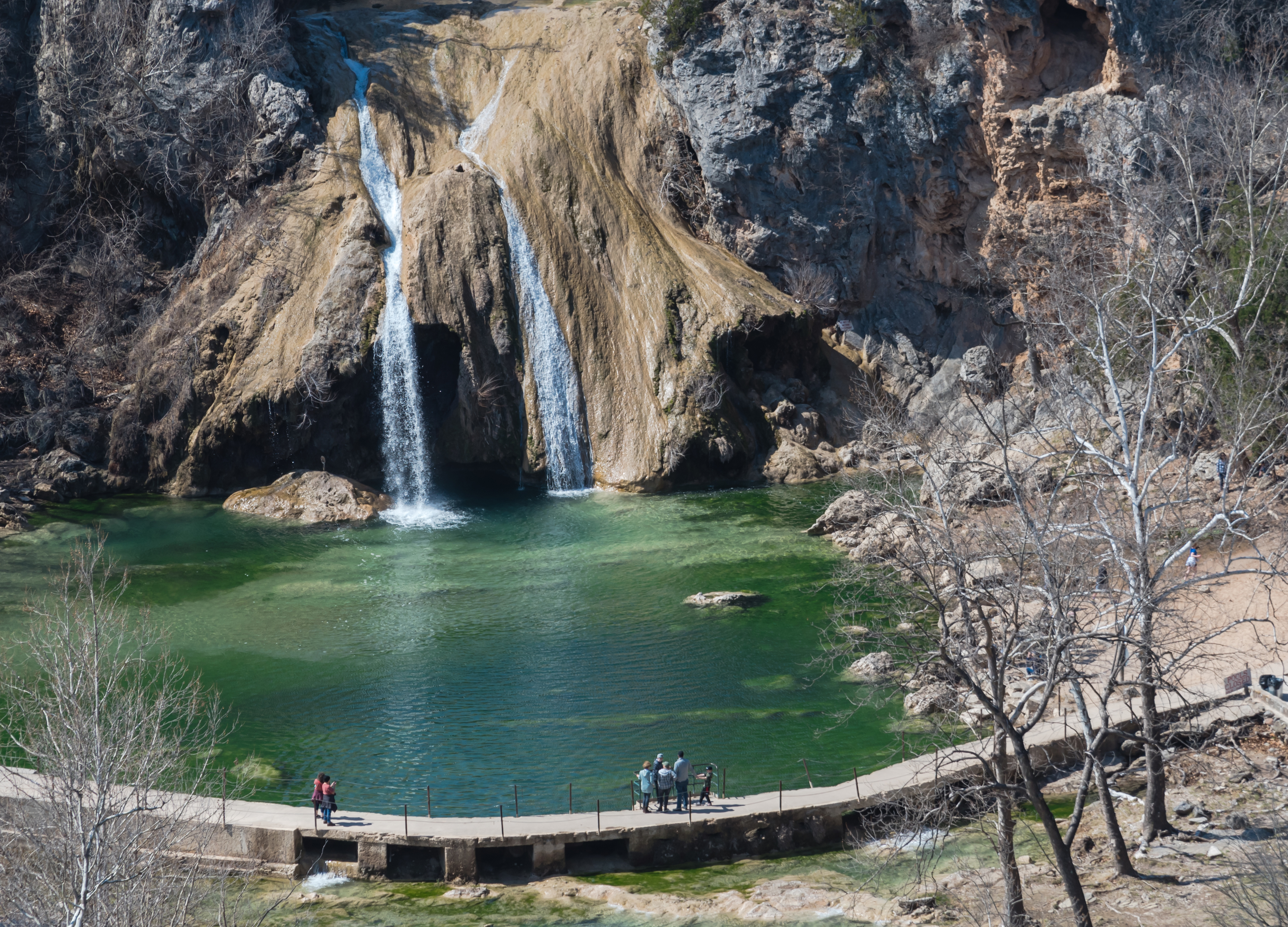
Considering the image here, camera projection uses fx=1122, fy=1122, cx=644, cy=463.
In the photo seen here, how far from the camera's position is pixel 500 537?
140 feet

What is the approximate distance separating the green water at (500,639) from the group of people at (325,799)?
4.79 feet

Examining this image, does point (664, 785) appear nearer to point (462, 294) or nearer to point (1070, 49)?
point (462, 294)

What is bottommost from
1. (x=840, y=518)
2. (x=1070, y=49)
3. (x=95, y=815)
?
(x=95, y=815)

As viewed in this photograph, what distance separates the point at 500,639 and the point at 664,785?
35.8ft

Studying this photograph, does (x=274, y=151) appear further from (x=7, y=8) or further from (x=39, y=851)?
(x=39, y=851)

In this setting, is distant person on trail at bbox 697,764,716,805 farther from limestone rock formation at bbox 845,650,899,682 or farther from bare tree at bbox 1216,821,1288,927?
bare tree at bbox 1216,821,1288,927

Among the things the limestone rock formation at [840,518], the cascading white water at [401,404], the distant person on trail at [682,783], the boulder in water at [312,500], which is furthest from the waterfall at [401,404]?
the distant person on trail at [682,783]

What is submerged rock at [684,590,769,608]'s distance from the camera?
1326 inches

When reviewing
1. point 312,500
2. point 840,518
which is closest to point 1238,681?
point 840,518

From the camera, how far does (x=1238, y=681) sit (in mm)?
23156

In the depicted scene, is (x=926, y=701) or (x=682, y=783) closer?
(x=682, y=783)

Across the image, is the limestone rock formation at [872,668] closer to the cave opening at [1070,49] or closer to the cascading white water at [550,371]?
the cascading white water at [550,371]

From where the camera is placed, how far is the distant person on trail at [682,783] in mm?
21969

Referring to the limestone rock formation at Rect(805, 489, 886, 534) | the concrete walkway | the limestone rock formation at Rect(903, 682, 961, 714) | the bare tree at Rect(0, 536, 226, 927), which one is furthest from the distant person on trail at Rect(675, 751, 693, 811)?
the limestone rock formation at Rect(805, 489, 886, 534)
